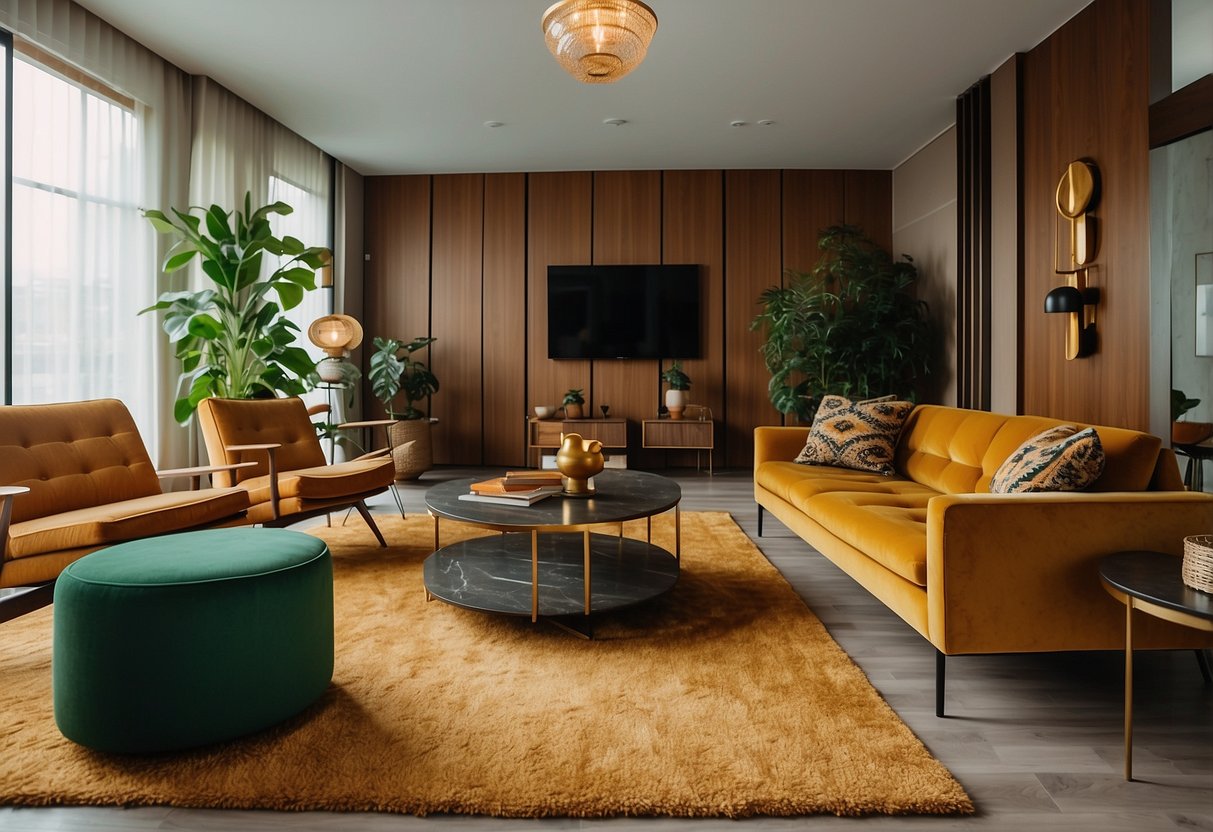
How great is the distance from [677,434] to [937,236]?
2.67 metres

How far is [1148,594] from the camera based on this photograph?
58.1 inches

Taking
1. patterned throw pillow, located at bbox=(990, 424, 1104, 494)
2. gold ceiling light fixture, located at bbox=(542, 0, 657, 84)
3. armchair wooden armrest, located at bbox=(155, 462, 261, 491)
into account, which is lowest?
armchair wooden armrest, located at bbox=(155, 462, 261, 491)

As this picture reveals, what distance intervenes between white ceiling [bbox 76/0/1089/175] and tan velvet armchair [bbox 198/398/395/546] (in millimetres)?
2139

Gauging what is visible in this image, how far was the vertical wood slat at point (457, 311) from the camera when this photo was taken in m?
6.98

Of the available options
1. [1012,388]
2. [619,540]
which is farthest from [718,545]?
[1012,388]

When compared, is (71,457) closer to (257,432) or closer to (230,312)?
(257,432)

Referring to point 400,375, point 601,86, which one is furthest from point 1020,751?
point 400,375

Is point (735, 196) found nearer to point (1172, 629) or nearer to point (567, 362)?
point (567, 362)

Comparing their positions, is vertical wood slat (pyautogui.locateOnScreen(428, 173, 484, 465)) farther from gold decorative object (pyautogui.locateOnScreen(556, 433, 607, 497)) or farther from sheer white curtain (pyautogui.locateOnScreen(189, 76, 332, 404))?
gold decorative object (pyautogui.locateOnScreen(556, 433, 607, 497))

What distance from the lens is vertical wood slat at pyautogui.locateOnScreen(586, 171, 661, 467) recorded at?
688 centimetres

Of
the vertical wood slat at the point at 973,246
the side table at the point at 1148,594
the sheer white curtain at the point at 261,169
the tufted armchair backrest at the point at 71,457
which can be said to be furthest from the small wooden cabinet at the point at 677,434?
the side table at the point at 1148,594

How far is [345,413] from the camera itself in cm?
660

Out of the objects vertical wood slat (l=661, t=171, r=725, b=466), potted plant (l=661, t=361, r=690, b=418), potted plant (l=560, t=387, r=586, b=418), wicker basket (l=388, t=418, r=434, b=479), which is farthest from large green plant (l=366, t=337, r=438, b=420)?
vertical wood slat (l=661, t=171, r=725, b=466)

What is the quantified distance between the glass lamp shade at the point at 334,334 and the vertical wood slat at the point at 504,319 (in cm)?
144
